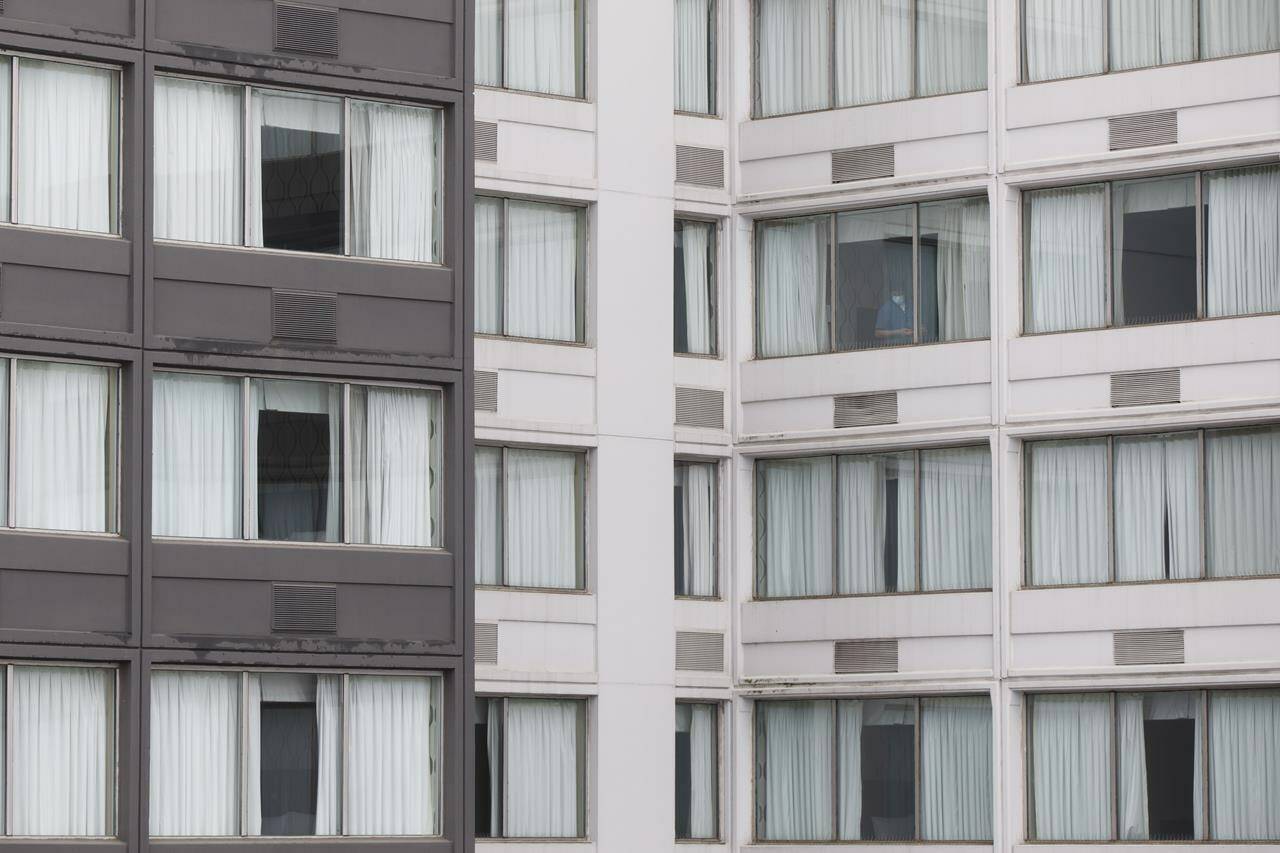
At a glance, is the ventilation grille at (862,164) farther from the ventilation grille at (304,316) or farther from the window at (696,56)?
the ventilation grille at (304,316)

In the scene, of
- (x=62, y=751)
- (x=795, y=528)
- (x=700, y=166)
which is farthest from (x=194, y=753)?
(x=700, y=166)

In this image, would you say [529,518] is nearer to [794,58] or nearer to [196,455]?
[196,455]

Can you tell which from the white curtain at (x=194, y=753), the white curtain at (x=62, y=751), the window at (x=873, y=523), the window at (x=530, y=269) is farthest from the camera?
the window at (x=873, y=523)

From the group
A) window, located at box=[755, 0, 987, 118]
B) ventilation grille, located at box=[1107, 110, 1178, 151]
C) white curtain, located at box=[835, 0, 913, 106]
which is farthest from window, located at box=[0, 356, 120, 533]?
ventilation grille, located at box=[1107, 110, 1178, 151]

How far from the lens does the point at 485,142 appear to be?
105 ft

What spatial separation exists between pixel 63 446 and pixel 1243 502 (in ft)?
43.0

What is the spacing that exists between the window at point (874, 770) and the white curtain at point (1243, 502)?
3.42m

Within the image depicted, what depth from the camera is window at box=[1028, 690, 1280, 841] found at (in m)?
30.5

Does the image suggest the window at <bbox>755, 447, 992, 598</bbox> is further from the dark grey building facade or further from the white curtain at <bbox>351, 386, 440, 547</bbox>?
the white curtain at <bbox>351, 386, 440, 547</bbox>

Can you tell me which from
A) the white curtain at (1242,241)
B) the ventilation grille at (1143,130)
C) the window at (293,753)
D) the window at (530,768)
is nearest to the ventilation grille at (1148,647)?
the white curtain at (1242,241)

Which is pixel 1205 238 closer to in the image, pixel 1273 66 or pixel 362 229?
pixel 1273 66

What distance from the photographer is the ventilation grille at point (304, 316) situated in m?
28.0

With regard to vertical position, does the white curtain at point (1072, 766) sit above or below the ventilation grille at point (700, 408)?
below

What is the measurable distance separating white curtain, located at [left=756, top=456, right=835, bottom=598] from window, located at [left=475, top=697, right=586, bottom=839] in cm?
322
